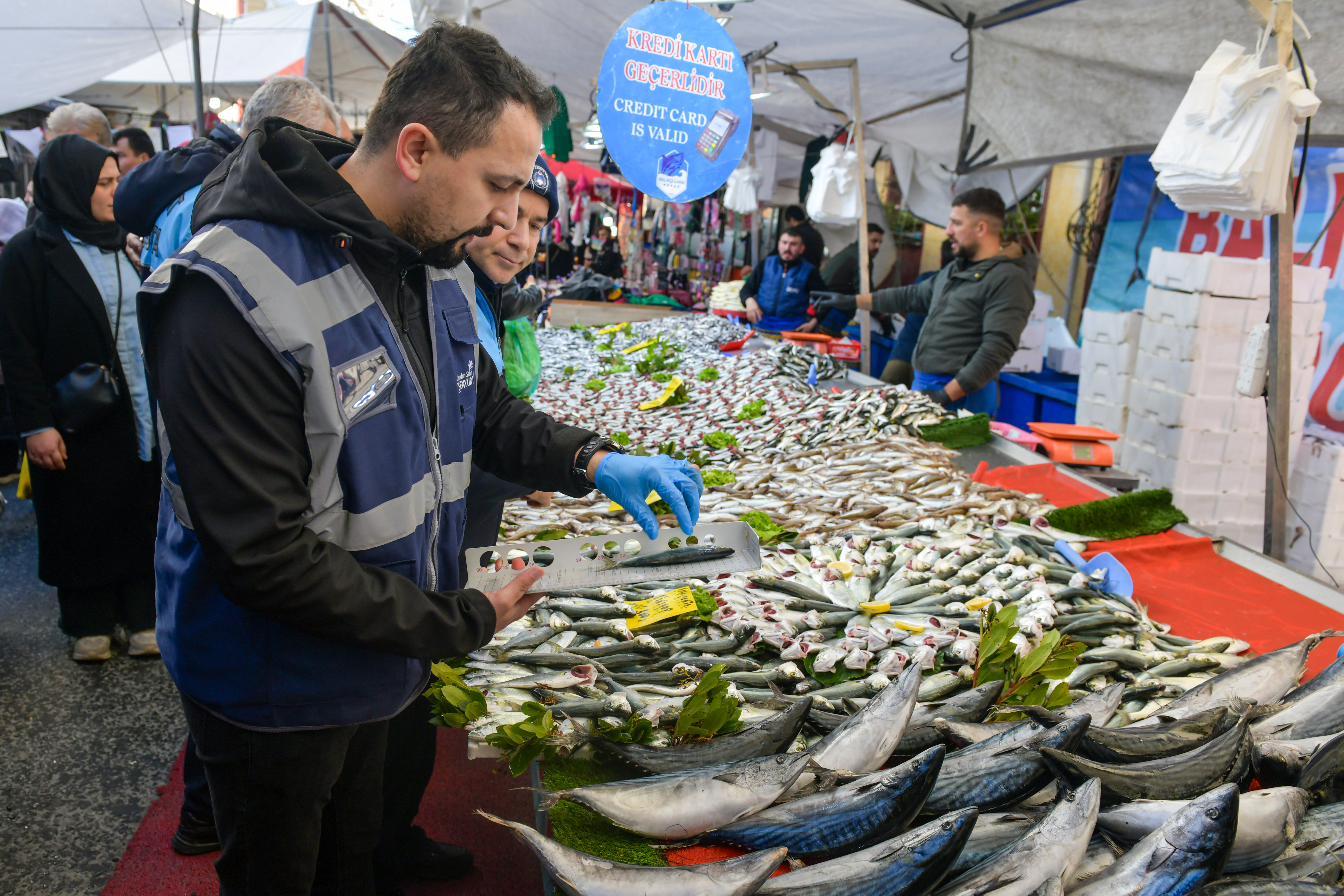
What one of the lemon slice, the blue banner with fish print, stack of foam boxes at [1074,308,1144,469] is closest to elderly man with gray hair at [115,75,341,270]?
the lemon slice

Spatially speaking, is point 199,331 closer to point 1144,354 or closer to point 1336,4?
point 1336,4

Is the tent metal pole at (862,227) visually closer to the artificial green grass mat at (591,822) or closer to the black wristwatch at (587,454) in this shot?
the black wristwatch at (587,454)

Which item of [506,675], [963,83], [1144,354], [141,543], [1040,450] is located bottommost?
[141,543]

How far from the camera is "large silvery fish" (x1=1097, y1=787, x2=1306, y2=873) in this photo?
140cm

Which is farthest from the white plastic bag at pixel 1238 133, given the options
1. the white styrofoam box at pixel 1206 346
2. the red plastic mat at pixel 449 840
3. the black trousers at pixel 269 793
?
the black trousers at pixel 269 793

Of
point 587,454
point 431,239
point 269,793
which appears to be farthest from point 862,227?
point 269,793

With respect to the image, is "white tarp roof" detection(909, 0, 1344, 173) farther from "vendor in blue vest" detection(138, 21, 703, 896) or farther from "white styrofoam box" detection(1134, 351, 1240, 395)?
"vendor in blue vest" detection(138, 21, 703, 896)

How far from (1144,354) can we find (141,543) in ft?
19.6

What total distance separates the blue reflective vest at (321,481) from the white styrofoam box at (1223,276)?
5083 mm

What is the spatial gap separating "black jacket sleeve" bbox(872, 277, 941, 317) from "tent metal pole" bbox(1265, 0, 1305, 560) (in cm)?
244

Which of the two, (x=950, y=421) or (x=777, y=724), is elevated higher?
(x=950, y=421)

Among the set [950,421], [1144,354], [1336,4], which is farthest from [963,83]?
[950,421]

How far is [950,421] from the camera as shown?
14.9 ft

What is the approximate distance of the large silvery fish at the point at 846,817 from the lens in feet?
4.67
